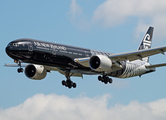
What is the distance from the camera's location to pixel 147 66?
51.1 metres

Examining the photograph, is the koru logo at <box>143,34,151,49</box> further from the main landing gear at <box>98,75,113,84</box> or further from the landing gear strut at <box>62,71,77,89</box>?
the landing gear strut at <box>62,71,77,89</box>

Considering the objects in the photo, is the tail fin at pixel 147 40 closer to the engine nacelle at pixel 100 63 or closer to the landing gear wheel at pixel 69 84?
the landing gear wheel at pixel 69 84

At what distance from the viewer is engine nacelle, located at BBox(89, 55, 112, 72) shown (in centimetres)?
4212

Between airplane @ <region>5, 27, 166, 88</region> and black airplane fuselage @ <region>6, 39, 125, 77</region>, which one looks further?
airplane @ <region>5, 27, 166, 88</region>

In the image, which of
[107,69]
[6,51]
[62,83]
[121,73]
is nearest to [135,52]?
[107,69]

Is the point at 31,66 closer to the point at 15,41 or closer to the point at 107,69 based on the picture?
the point at 15,41

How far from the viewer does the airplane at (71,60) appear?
40.4 m

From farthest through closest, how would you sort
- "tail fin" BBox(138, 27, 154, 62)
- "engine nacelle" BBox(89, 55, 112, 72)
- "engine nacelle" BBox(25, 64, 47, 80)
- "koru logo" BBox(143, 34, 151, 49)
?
"koru logo" BBox(143, 34, 151, 49), "tail fin" BBox(138, 27, 154, 62), "engine nacelle" BBox(25, 64, 47, 80), "engine nacelle" BBox(89, 55, 112, 72)

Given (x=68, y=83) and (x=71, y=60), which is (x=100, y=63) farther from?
(x=68, y=83)

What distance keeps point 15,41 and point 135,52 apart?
545 inches

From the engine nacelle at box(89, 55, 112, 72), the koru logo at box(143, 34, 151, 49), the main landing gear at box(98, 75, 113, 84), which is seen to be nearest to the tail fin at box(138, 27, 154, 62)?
the koru logo at box(143, 34, 151, 49)

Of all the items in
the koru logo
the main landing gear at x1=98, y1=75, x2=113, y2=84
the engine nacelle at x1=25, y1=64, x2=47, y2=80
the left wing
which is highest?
the koru logo

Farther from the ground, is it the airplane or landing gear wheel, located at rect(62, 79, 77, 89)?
the airplane

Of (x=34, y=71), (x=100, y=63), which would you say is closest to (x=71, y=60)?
(x=100, y=63)
